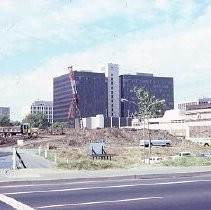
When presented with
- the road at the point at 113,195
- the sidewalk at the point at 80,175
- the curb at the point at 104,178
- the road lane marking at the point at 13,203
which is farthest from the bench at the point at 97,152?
the road lane marking at the point at 13,203

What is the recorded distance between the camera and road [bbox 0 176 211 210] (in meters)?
13.1

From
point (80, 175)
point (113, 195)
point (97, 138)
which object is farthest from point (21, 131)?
point (113, 195)

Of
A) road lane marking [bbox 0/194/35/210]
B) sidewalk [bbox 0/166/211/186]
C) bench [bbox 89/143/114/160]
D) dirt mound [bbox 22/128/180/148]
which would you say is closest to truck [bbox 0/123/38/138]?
dirt mound [bbox 22/128/180/148]

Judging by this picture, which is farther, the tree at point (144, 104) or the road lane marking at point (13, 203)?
the tree at point (144, 104)

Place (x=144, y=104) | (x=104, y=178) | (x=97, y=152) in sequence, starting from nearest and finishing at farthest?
(x=104, y=178)
(x=97, y=152)
(x=144, y=104)

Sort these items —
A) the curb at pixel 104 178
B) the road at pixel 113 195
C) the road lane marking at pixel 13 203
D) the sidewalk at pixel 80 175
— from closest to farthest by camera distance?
the road lane marking at pixel 13 203
the road at pixel 113 195
the curb at pixel 104 178
the sidewalk at pixel 80 175

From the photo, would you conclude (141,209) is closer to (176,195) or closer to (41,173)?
(176,195)

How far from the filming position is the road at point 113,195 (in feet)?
42.8

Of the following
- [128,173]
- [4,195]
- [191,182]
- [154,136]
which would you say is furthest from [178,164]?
[154,136]

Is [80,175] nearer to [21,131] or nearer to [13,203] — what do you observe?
[13,203]

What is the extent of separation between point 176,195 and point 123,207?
3.25 meters

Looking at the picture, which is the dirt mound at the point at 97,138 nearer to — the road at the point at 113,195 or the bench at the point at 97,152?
the bench at the point at 97,152

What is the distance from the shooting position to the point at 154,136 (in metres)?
104

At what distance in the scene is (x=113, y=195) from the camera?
1545cm
